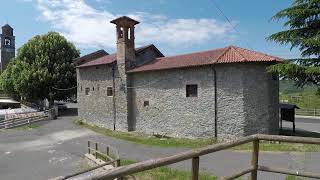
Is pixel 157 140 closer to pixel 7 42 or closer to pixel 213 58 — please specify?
pixel 213 58

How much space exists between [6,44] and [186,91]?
64144 millimetres

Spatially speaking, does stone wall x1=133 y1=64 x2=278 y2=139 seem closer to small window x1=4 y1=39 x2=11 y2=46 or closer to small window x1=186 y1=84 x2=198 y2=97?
small window x1=186 y1=84 x2=198 y2=97

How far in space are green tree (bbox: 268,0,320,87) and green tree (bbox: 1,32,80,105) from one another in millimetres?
30034

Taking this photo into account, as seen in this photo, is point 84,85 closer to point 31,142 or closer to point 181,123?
point 31,142

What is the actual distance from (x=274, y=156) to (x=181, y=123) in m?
10.5

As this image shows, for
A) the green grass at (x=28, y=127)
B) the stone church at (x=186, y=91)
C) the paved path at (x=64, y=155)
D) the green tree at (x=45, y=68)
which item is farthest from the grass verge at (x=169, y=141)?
the green tree at (x=45, y=68)

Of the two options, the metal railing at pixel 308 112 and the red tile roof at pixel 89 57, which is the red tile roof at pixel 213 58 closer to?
the red tile roof at pixel 89 57

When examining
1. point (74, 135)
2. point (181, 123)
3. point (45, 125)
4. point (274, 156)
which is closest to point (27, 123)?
point (45, 125)

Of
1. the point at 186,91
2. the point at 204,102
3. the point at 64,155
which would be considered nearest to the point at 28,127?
the point at 64,155

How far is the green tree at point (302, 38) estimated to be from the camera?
71.2 feet

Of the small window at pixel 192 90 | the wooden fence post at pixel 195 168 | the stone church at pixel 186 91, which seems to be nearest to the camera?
the wooden fence post at pixel 195 168

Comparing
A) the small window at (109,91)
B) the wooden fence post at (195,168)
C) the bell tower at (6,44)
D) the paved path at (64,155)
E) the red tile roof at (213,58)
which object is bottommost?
the paved path at (64,155)

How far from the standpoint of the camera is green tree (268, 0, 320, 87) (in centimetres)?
2170

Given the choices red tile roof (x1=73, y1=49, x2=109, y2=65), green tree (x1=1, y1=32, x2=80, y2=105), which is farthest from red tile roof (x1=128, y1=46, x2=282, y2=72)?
green tree (x1=1, y1=32, x2=80, y2=105)
